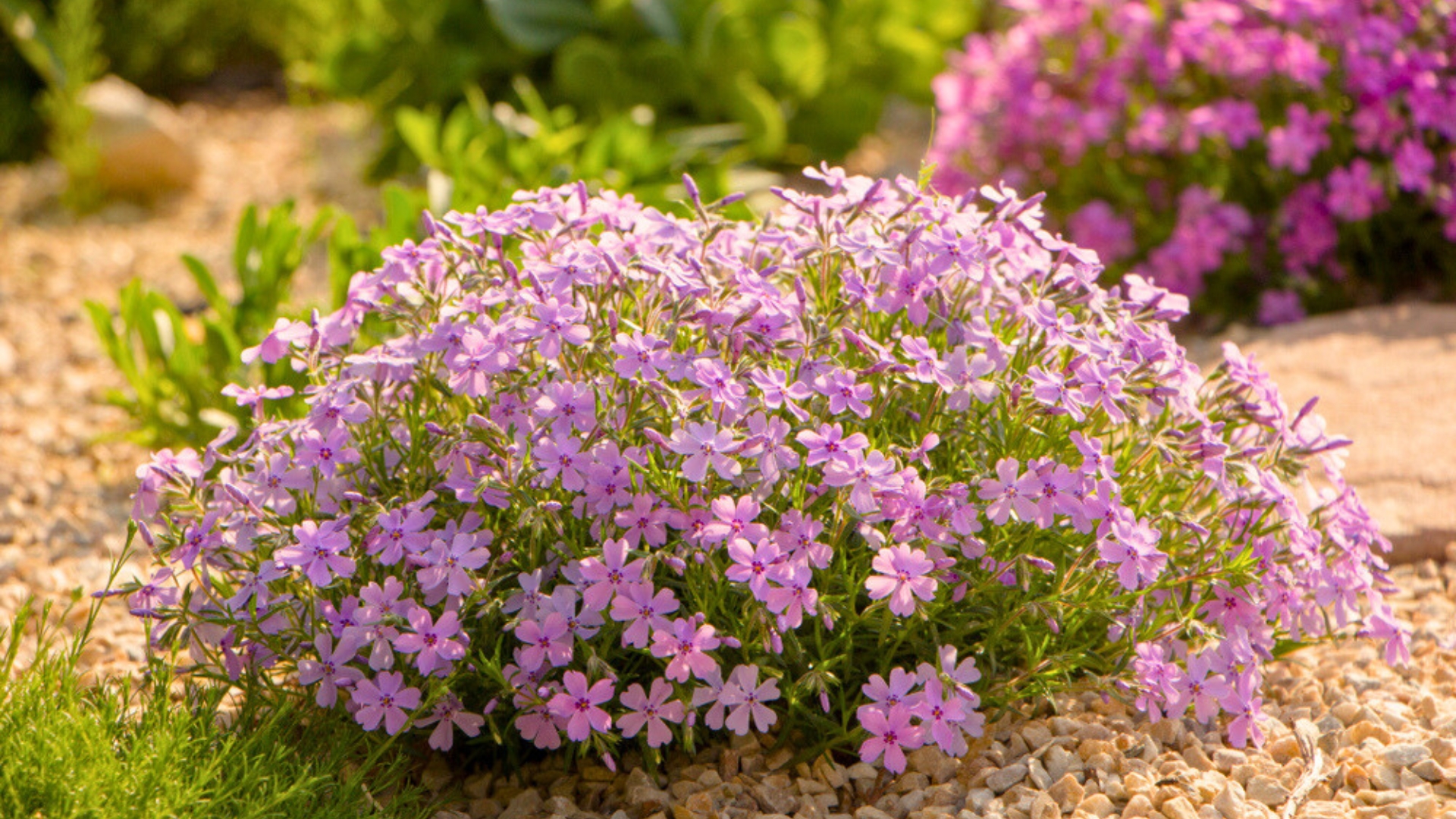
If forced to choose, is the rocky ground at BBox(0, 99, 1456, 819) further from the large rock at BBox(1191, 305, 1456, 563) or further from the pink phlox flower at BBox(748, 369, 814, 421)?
the pink phlox flower at BBox(748, 369, 814, 421)

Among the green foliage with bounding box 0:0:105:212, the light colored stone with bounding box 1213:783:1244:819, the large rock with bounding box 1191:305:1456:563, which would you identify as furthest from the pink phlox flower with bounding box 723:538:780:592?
the green foliage with bounding box 0:0:105:212

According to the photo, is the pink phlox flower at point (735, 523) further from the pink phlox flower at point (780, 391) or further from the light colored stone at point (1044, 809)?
the light colored stone at point (1044, 809)

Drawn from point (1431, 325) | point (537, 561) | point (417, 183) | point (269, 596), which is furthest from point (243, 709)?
point (417, 183)

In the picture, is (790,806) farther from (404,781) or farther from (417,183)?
Answer: (417,183)

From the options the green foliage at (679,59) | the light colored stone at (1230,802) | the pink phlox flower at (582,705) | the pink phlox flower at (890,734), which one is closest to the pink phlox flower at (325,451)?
the pink phlox flower at (582,705)

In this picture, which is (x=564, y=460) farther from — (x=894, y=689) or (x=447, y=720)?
(x=894, y=689)

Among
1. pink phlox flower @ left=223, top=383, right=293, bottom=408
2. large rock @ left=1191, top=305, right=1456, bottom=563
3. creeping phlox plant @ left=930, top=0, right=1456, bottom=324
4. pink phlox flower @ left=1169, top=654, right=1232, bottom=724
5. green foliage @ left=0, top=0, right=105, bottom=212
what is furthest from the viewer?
green foliage @ left=0, top=0, right=105, bottom=212

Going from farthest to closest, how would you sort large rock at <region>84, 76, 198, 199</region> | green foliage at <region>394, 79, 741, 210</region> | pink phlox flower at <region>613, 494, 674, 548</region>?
1. large rock at <region>84, 76, 198, 199</region>
2. green foliage at <region>394, 79, 741, 210</region>
3. pink phlox flower at <region>613, 494, 674, 548</region>
